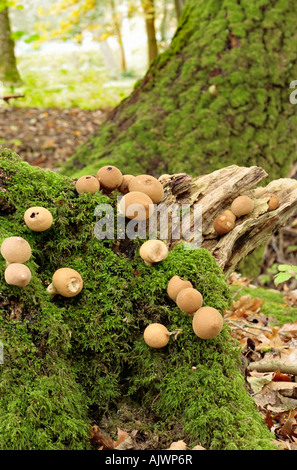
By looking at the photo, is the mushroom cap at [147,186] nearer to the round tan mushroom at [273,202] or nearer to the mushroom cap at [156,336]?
the mushroom cap at [156,336]

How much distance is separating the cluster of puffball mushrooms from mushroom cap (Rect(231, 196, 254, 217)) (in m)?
0.77

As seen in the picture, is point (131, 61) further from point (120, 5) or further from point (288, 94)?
point (288, 94)

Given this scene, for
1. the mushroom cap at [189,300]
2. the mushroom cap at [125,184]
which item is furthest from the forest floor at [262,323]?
the mushroom cap at [125,184]

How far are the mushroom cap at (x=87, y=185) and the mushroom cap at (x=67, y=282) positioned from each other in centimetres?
73

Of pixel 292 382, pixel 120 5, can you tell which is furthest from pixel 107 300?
pixel 120 5

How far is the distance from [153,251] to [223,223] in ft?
2.83

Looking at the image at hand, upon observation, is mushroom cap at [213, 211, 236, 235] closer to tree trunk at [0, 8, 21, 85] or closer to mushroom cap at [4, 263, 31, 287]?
mushroom cap at [4, 263, 31, 287]

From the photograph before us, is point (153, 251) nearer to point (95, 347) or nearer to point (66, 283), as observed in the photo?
point (66, 283)

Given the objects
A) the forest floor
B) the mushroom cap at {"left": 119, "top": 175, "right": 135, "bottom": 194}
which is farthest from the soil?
the mushroom cap at {"left": 119, "top": 175, "right": 135, "bottom": 194}

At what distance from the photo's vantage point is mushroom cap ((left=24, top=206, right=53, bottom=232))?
2.85 meters

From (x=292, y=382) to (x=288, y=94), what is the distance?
520cm

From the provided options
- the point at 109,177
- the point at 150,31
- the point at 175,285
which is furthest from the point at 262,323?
the point at 150,31

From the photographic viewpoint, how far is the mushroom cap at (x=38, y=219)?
285cm

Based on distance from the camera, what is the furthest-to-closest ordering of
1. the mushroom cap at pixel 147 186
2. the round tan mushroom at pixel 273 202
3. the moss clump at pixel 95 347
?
the round tan mushroom at pixel 273 202, the mushroom cap at pixel 147 186, the moss clump at pixel 95 347
